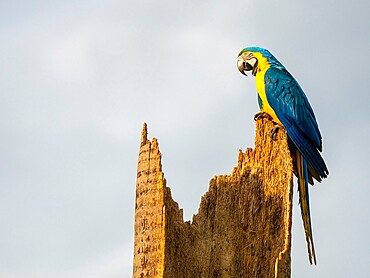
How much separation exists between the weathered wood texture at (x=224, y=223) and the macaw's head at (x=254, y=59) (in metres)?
1.15

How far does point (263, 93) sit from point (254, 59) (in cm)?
40

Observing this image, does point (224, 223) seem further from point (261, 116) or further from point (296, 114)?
point (296, 114)

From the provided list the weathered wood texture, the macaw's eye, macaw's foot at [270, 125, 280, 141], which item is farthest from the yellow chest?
the weathered wood texture

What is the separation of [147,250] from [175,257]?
170mm

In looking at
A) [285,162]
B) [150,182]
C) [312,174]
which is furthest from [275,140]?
[150,182]

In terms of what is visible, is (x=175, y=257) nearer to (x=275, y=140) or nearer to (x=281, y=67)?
(x=275, y=140)

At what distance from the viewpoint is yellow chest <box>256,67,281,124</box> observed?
5.62 m

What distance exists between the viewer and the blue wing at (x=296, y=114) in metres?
5.44

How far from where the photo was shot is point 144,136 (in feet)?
15.1

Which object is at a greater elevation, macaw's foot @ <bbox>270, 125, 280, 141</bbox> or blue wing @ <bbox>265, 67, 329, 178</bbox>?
blue wing @ <bbox>265, 67, 329, 178</bbox>

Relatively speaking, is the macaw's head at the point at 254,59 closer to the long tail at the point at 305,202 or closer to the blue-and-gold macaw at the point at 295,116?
the blue-and-gold macaw at the point at 295,116

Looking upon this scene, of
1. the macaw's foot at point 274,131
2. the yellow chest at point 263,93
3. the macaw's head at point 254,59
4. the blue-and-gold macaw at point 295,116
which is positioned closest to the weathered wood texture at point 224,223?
the macaw's foot at point 274,131

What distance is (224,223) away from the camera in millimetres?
4688

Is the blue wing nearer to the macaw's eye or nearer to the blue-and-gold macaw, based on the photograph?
the blue-and-gold macaw
